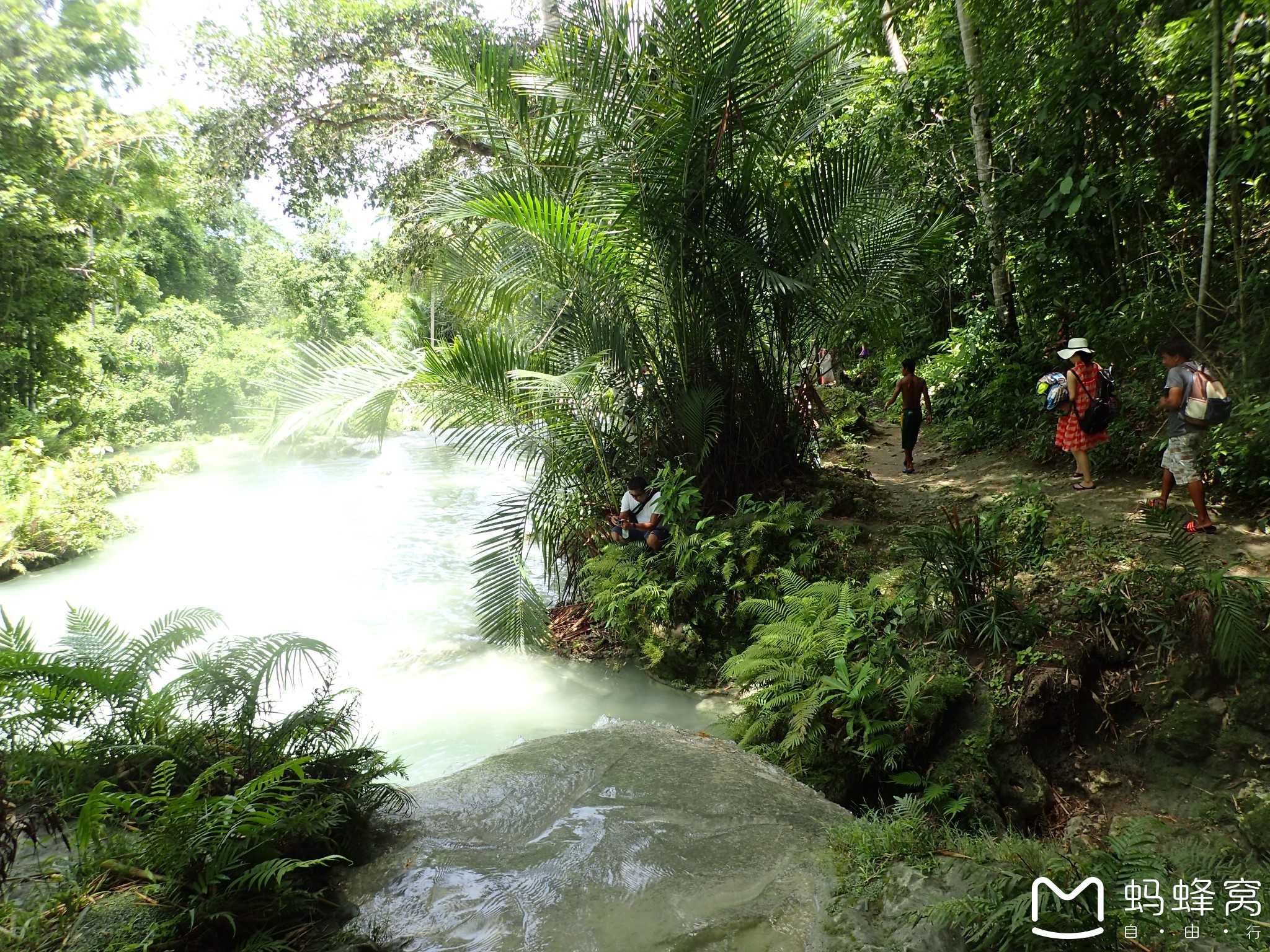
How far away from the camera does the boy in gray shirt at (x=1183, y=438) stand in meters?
5.20

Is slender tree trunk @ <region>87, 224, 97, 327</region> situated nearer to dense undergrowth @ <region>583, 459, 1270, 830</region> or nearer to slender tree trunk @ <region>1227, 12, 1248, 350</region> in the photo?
dense undergrowth @ <region>583, 459, 1270, 830</region>

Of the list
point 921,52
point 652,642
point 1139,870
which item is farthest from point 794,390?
point 1139,870

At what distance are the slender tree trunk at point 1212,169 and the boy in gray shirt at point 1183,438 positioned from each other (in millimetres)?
865

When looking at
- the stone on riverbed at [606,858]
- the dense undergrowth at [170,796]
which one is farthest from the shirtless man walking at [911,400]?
the dense undergrowth at [170,796]

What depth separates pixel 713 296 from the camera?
665cm

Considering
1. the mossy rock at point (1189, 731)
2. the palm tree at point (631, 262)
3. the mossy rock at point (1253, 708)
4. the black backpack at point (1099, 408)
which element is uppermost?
the palm tree at point (631, 262)

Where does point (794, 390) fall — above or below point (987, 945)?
above

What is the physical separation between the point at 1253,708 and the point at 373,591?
8.90m

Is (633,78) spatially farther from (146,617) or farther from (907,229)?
(146,617)

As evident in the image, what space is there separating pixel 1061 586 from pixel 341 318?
85.3 feet

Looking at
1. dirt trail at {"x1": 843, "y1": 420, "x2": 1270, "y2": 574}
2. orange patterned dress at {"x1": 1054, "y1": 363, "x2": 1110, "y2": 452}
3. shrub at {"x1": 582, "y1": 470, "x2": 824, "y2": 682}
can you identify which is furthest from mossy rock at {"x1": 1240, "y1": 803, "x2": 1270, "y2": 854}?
orange patterned dress at {"x1": 1054, "y1": 363, "x2": 1110, "y2": 452}

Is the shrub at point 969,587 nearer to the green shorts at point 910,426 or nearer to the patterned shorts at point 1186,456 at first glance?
the patterned shorts at point 1186,456

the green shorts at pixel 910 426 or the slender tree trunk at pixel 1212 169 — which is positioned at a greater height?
the slender tree trunk at pixel 1212 169

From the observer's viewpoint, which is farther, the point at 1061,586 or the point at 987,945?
the point at 1061,586
